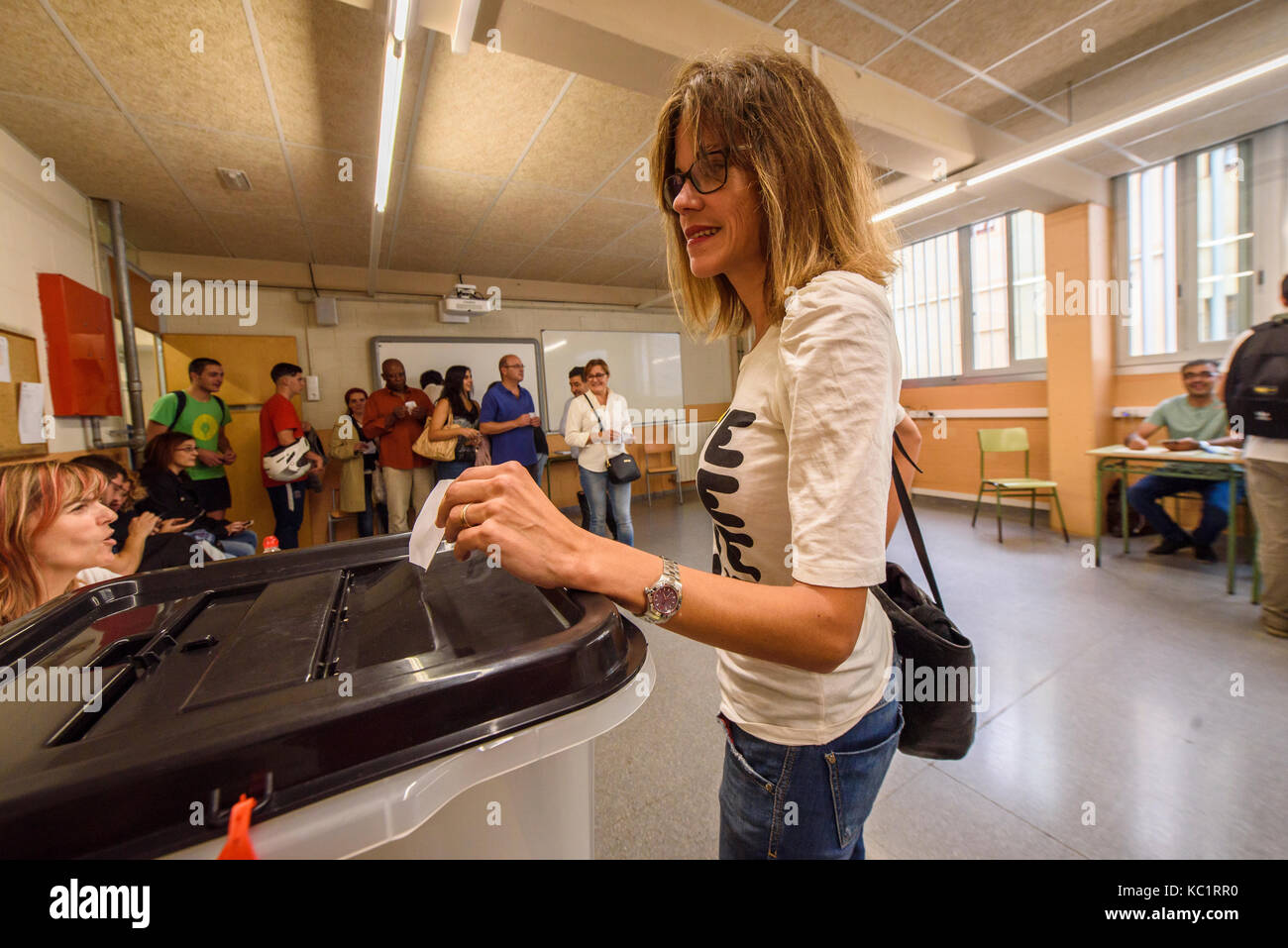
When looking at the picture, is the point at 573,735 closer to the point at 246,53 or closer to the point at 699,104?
the point at 699,104

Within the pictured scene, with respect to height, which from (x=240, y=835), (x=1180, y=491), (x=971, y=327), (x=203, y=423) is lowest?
(x=1180, y=491)

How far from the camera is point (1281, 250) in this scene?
349 cm

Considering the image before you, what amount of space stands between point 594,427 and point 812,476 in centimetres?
340

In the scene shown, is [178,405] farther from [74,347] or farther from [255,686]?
[255,686]

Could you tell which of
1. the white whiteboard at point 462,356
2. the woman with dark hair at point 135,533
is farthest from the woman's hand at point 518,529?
the white whiteboard at point 462,356

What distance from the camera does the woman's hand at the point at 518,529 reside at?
1.57ft

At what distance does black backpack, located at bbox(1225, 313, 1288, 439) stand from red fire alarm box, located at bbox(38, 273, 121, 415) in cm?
598

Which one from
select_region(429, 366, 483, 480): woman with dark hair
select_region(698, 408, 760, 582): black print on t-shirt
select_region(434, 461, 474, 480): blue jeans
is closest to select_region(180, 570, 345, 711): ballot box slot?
select_region(698, 408, 760, 582): black print on t-shirt

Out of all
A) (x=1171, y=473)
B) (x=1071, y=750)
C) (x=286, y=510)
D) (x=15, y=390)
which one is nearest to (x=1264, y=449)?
(x=1171, y=473)

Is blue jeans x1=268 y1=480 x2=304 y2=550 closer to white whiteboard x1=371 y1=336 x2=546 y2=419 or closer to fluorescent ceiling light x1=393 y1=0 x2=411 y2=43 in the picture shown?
white whiteboard x1=371 y1=336 x2=546 y2=419

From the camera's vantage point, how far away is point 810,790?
2.04 feet

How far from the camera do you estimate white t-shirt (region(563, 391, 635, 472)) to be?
12.4ft
